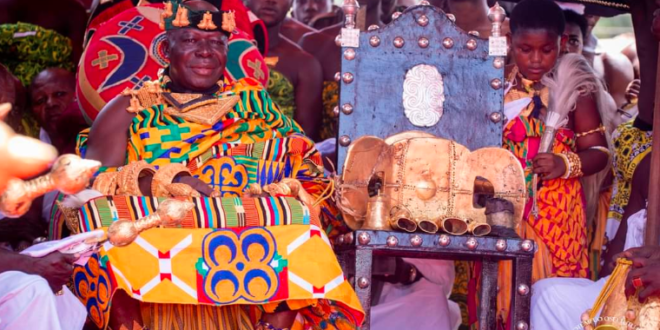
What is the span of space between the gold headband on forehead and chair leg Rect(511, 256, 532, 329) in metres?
→ 1.63

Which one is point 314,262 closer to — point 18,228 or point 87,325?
point 87,325

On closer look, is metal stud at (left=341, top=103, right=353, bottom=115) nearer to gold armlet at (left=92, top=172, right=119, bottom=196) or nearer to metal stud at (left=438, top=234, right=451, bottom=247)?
metal stud at (left=438, top=234, right=451, bottom=247)

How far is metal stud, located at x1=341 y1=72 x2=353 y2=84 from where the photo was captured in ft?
14.5

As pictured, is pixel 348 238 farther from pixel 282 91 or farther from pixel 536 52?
pixel 282 91

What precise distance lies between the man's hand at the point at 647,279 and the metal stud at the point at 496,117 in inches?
43.2

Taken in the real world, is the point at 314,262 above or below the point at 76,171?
below

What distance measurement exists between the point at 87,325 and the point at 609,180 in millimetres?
3044

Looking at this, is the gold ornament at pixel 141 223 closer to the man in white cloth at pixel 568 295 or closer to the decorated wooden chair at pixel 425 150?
the decorated wooden chair at pixel 425 150

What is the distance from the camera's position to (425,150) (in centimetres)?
427

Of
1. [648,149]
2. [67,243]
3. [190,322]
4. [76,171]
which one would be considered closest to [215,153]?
[190,322]

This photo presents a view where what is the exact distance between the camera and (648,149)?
15.9 feet

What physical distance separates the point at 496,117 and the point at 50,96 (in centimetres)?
245

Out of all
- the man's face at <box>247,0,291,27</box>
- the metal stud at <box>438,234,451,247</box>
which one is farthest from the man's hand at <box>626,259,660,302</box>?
the man's face at <box>247,0,291,27</box>

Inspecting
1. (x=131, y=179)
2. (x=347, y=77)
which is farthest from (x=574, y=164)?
(x=131, y=179)
